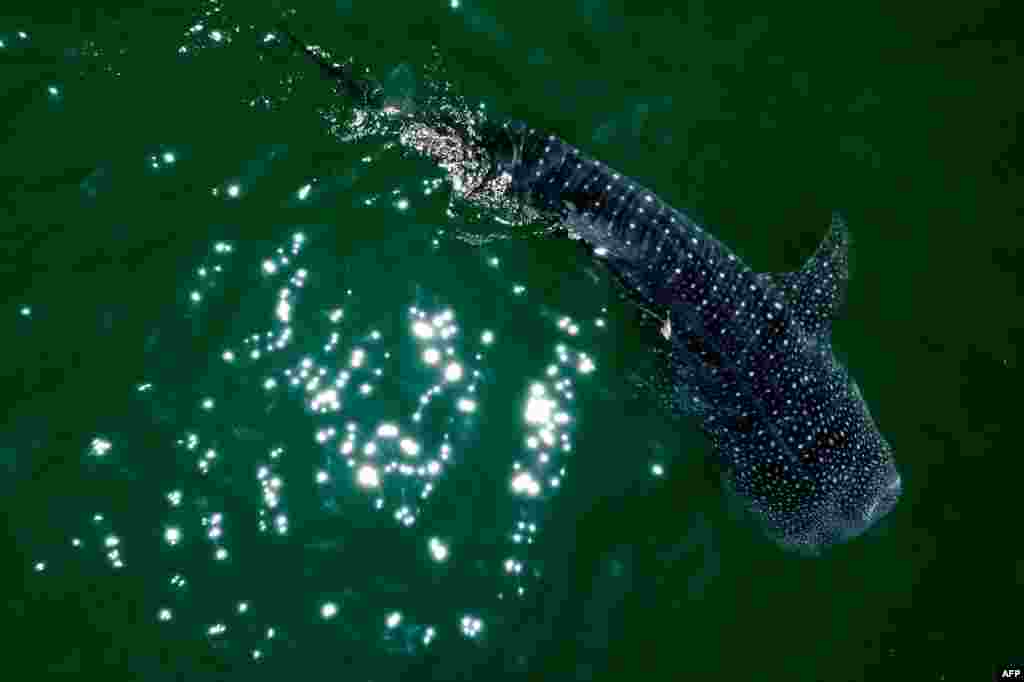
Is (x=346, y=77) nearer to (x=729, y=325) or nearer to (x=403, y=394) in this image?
→ (x=403, y=394)

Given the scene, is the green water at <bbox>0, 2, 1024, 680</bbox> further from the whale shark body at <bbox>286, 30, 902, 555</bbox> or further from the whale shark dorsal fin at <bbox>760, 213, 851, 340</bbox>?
the whale shark dorsal fin at <bbox>760, 213, 851, 340</bbox>

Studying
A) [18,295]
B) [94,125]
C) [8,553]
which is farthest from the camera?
[94,125]

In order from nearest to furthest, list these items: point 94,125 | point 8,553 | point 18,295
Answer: point 8,553
point 18,295
point 94,125

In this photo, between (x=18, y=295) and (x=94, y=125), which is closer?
(x=18, y=295)

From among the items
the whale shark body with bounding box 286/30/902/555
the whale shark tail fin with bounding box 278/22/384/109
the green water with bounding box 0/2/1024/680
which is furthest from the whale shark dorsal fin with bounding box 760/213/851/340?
the whale shark tail fin with bounding box 278/22/384/109

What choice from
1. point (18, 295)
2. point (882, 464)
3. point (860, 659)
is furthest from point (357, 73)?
point (860, 659)

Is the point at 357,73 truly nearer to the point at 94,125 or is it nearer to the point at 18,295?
the point at 94,125

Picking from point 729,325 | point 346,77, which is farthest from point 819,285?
point 346,77
